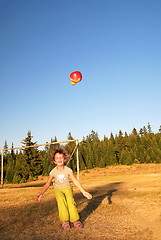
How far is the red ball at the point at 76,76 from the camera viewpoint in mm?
10314

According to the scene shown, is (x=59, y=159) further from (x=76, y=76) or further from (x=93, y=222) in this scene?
(x=76, y=76)

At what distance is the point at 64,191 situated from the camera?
4.90 m

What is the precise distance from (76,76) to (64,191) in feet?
21.7

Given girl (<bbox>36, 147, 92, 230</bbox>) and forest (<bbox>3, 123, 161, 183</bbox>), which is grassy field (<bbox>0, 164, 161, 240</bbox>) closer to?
girl (<bbox>36, 147, 92, 230</bbox>)

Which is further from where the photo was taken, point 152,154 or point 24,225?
point 152,154

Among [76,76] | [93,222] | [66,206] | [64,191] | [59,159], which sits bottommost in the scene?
[93,222]

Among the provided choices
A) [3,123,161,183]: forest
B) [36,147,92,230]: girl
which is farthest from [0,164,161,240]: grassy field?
[3,123,161,183]: forest

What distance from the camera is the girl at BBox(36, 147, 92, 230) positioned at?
4.66 metres

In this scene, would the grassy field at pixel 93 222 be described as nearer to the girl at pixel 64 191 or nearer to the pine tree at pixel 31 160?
the girl at pixel 64 191

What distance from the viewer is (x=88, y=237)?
4016 mm

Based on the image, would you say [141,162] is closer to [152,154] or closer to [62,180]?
[152,154]

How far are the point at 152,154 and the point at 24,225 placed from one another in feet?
140

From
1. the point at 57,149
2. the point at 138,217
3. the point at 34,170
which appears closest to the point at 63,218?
the point at 57,149

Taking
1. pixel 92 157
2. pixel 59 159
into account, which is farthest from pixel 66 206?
pixel 92 157
